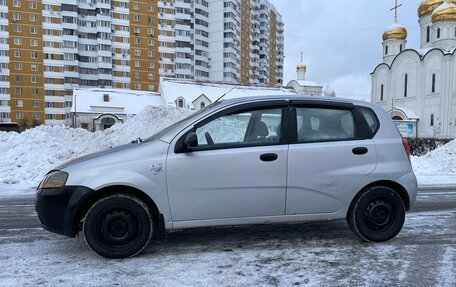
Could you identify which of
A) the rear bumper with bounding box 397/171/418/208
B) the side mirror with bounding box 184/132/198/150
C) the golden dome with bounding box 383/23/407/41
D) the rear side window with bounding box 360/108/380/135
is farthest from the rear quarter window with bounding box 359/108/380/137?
the golden dome with bounding box 383/23/407/41

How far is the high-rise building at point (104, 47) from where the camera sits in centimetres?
7012

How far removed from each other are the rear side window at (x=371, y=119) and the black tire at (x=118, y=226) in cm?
288

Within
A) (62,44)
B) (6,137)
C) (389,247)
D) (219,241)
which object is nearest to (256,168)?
(219,241)

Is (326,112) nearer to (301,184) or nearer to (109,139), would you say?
(301,184)

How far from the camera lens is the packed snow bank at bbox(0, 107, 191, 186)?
39.2 feet

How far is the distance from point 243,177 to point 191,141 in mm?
709

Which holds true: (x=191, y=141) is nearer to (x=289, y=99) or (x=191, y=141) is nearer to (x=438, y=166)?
(x=289, y=99)

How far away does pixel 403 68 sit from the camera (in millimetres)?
56750

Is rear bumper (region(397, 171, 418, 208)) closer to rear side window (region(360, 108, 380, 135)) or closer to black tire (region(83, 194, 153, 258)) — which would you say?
rear side window (region(360, 108, 380, 135))

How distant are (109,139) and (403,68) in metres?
51.7

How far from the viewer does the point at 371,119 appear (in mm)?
4980

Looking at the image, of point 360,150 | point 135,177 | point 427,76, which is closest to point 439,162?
point 360,150

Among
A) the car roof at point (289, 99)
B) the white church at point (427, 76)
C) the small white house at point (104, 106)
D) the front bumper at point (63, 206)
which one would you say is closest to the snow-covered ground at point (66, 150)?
the front bumper at point (63, 206)

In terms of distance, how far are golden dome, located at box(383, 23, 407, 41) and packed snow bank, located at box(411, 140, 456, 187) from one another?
158ft
